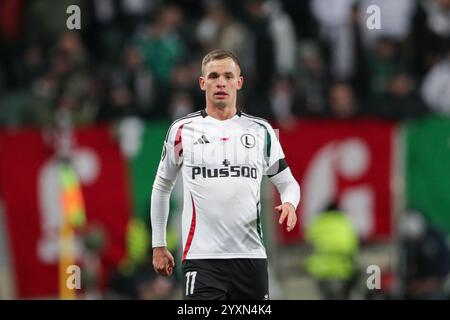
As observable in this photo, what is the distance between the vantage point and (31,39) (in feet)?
63.2

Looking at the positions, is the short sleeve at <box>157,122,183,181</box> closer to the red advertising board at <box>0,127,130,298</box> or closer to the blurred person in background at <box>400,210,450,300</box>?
the blurred person in background at <box>400,210,450,300</box>

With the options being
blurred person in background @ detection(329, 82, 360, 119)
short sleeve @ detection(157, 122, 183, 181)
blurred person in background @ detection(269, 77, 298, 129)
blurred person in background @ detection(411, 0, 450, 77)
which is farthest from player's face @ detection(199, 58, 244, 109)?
blurred person in background @ detection(411, 0, 450, 77)

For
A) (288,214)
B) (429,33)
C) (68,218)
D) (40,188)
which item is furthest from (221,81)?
(429,33)

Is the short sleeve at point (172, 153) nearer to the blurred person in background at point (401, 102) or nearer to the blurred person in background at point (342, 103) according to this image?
the blurred person in background at point (342, 103)

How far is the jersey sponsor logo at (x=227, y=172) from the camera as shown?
27.6 feet

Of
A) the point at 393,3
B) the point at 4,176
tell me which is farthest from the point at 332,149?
the point at 4,176

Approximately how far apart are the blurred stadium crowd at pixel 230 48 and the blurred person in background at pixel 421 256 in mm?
1595

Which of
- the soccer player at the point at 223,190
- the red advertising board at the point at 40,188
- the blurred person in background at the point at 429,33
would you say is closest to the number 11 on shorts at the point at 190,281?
the soccer player at the point at 223,190

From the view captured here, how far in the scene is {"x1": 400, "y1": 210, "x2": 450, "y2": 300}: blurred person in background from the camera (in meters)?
15.8

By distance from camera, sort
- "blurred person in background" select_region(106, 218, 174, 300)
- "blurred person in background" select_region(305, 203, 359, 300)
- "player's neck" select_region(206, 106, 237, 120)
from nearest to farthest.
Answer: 1. "player's neck" select_region(206, 106, 237, 120)
2. "blurred person in background" select_region(106, 218, 174, 300)
3. "blurred person in background" select_region(305, 203, 359, 300)

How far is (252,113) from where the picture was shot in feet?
54.2

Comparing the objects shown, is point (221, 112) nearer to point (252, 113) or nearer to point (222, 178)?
point (222, 178)

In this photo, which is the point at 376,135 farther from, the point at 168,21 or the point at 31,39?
the point at 31,39

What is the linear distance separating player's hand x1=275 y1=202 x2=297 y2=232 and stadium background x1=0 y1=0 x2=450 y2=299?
676 cm
